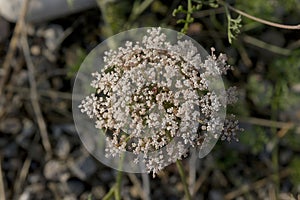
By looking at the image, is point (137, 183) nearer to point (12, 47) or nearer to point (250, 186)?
point (250, 186)

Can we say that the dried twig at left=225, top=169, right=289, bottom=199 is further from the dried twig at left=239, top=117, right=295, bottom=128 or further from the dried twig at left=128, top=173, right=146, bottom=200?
the dried twig at left=128, top=173, right=146, bottom=200

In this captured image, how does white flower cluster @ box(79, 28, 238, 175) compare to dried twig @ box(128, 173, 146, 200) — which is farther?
dried twig @ box(128, 173, 146, 200)

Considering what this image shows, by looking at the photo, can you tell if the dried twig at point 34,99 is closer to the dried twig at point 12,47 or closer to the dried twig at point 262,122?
the dried twig at point 12,47

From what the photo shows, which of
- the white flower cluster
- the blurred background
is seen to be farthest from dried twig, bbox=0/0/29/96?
the white flower cluster

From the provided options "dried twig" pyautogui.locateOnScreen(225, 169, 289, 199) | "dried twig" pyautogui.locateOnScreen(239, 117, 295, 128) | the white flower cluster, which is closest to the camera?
the white flower cluster

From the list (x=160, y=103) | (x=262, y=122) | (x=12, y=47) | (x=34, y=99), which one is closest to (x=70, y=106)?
(x=34, y=99)

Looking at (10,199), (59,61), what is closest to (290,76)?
(59,61)
